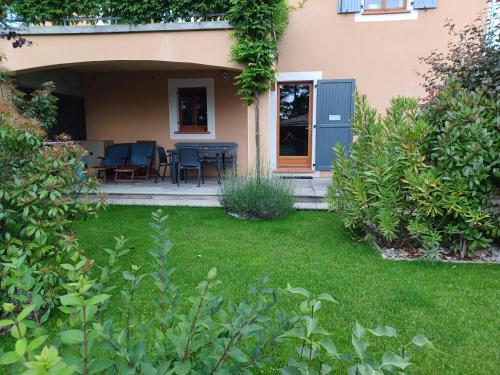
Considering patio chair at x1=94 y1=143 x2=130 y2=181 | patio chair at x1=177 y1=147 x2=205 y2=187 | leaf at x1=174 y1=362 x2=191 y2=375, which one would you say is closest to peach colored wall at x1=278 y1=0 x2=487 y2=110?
patio chair at x1=177 y1=147 x2=205 y2=187

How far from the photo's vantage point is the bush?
5.25m

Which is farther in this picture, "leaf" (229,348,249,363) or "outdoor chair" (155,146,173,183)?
"outdoor chair" (155,146,173,183)

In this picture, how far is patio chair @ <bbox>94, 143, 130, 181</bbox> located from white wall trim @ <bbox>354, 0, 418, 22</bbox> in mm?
5913

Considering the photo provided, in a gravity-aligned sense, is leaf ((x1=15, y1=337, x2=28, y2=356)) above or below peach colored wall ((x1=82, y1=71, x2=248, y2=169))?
below

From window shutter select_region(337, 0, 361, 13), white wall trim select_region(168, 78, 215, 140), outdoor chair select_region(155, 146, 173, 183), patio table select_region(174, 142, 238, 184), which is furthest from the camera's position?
white wall trim select_region(168, 78, 215, 140)

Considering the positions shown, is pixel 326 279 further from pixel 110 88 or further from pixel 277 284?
pixel 110 88

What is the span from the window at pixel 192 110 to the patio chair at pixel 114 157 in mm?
1377

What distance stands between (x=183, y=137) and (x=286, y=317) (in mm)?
7732

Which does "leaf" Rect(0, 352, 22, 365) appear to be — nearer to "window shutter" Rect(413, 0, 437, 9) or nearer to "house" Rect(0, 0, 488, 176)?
"house" Rect(0, 0, 488, 176)

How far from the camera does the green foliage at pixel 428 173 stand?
11.4 feet

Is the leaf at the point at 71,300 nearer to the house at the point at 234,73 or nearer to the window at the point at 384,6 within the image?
the house at the point at 234,73

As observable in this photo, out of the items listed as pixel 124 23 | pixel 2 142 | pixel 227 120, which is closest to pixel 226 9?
pixel 124 23

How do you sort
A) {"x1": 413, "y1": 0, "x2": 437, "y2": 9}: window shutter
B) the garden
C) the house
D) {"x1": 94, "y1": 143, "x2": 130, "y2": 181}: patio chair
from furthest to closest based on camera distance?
1. {"x1": 94, "y1": 143, "x2": 130, "y2": 181}: patio chair
2. {"x1": 413, "y1": 0, "x2": 437, "y2": 9}: window shutter
3. the house
4. the garden

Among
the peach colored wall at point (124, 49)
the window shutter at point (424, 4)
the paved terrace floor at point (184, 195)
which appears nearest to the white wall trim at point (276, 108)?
the paved terrace floor at point (184, 195)
